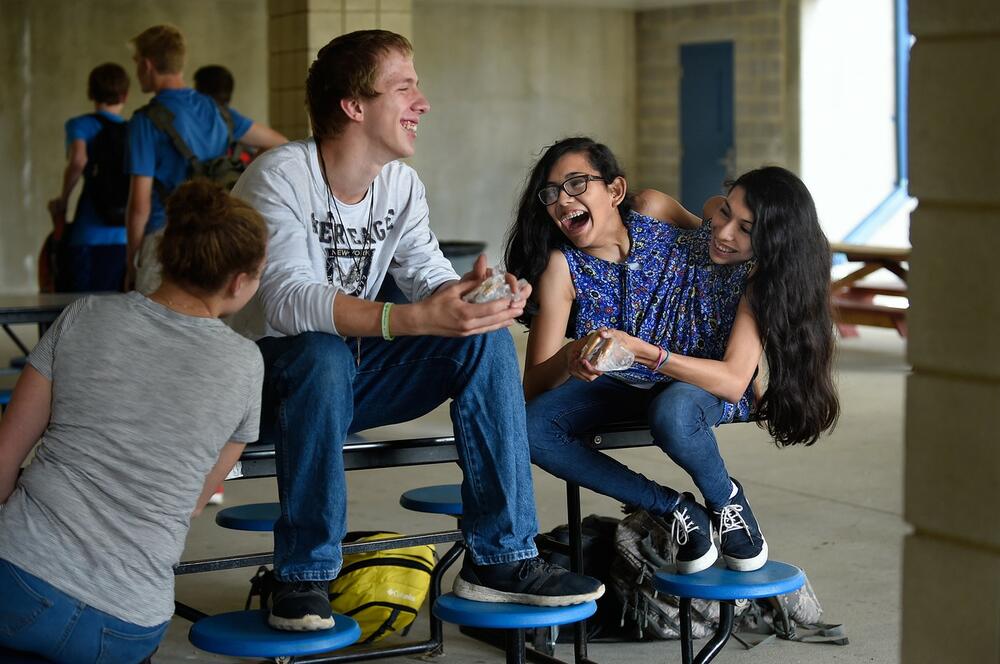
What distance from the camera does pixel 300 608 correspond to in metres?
2.31

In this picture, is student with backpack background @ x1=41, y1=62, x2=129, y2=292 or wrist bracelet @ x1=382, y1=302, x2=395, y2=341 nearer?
wrist bracelet @ x1=382, y1=302, x2=395, y2=341

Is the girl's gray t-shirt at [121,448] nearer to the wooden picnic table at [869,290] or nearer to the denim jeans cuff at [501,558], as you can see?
the denim jeans cuff at [501,558]

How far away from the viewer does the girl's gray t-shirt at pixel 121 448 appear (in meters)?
2.04

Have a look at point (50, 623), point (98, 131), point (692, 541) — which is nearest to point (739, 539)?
point (692, 541)

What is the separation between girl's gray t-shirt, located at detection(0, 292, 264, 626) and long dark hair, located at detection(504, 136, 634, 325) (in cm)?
97

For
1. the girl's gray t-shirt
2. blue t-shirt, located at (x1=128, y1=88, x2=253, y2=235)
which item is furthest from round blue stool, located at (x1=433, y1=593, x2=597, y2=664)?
blue t-shirt, located at (x1=128, y1=88, x2=253, y2=235)

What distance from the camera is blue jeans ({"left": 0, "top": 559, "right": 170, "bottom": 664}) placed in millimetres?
1996

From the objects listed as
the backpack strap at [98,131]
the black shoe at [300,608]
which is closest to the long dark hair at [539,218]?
the black shoe at [300,608]

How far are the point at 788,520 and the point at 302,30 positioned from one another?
4.41 m

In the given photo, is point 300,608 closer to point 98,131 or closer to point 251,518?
point 251,518

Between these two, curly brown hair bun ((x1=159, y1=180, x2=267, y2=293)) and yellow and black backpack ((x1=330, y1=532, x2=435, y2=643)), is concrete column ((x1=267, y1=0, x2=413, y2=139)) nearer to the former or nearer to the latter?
yellow and black backpack ((x1=330, y1=532, x2=435, y2=643))

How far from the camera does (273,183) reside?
2646 millimetres

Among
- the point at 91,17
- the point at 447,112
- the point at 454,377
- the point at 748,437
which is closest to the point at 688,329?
the point at 454,377

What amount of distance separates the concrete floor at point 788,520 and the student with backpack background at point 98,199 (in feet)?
4.14
